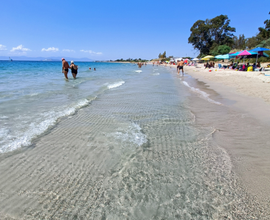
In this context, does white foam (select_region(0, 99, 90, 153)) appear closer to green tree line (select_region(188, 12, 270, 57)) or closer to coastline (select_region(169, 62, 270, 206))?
coastline (select_region(169, 62, 270, 206))

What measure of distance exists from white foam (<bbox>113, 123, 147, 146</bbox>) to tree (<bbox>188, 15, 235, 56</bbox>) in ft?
201

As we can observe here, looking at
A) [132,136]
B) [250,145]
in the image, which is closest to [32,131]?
[132,136]

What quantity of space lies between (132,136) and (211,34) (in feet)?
222

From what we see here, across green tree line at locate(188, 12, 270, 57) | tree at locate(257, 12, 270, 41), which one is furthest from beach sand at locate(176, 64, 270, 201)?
green tree line at locate(188, 12, 270, 57)

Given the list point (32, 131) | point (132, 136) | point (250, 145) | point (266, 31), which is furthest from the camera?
point (266, 31)

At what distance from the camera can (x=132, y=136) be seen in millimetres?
3576

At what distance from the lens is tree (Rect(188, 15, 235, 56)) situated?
188 feet

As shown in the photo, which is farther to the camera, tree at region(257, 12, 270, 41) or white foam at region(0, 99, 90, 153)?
tree at region(257, 12, 270, 41)

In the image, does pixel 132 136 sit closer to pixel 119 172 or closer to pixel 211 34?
pixel 119 172

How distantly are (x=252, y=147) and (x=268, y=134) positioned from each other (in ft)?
3.00

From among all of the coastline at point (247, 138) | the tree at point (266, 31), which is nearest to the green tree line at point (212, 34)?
the tree at point (266, 31)

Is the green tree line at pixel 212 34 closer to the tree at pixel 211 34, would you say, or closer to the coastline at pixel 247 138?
the tree at pixel 211 34

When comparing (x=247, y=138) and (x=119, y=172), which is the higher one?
(x=247, y=138)

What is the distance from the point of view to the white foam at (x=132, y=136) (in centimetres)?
334
